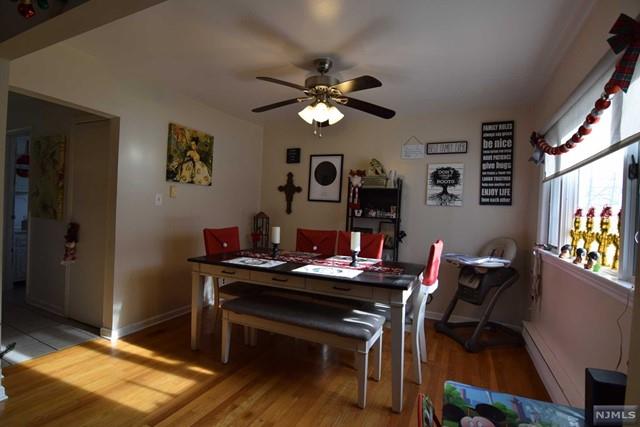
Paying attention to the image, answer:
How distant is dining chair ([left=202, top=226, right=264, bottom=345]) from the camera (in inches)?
105

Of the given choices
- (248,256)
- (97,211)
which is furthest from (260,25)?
(97,211)

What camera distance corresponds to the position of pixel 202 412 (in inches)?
70.2

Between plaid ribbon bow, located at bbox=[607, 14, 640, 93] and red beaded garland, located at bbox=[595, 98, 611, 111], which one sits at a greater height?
plaid ribbon bow, located at bbox=[607, 14, 640, 93]

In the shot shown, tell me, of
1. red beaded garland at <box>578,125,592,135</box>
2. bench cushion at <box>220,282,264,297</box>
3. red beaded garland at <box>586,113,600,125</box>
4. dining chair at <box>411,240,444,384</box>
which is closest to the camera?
red beaded garland at <box>586,113,600,125</box>

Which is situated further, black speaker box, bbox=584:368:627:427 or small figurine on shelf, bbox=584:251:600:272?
small figurine on shelf, bbox=584:251:600:272

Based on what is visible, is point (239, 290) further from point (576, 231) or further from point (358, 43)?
point (576, 231)

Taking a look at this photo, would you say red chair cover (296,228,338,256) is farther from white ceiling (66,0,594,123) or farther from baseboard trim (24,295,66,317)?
baseboard trim (24,295,66,317)

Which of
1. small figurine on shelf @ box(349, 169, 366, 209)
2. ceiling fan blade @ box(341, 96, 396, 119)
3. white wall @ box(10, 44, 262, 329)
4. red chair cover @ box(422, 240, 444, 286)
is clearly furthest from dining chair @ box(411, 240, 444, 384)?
white wall @ box(10, 44, 262, 329)

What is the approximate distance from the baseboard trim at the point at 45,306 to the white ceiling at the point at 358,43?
247cm

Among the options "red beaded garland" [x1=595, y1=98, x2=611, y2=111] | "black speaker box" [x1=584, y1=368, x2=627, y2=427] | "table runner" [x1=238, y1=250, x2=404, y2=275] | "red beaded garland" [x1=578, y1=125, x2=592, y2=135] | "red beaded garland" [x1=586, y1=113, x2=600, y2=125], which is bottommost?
"black speaker box" [x1=584, y1=368, x2=627, y2=427]

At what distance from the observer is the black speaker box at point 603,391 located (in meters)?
0.93

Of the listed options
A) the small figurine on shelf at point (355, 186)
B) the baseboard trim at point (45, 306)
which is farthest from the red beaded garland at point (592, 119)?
the baseboard trim at point (45, 306)

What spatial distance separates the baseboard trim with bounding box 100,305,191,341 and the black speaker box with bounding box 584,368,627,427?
125 inches

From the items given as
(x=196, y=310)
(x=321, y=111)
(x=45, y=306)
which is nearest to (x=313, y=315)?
(x=196, y=310)
